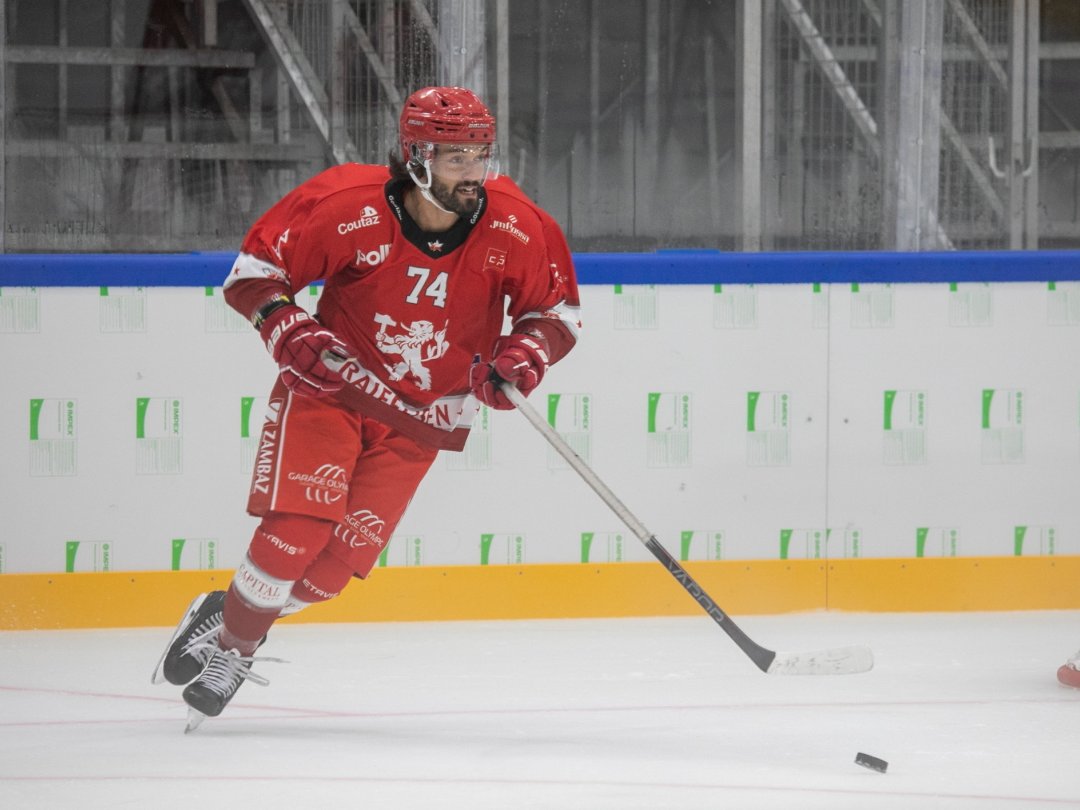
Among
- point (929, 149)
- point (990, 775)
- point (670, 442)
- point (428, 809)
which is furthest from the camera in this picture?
point (929, 149)

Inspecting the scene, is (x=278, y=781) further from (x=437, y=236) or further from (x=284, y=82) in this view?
(x=284, y=82)

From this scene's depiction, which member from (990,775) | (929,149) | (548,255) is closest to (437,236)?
(548,255)

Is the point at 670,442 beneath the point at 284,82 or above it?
beneath

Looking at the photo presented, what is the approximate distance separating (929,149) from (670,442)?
3.83 ft

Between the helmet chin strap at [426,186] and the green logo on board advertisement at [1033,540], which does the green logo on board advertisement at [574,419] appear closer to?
the green logo on board advertisement at [1033,540]

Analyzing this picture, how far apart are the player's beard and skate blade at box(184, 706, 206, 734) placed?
3.39 feet

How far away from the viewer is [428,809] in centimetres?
265

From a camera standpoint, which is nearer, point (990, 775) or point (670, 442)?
point (990, 775)

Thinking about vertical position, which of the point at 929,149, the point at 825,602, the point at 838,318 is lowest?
the point at 825,602

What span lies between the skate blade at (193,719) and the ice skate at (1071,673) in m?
1.79

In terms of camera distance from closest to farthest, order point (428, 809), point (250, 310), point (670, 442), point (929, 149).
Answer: point (428, 809)
point (250, 310)
point (670, 442)
point (929, 149)

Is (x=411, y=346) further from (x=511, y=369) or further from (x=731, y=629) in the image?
(x=731, y=629)

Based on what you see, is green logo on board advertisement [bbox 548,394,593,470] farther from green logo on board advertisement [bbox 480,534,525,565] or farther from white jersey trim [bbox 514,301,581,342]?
white jersey trim [bbox 514,301,581,342]

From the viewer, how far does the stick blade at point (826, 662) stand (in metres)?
3.14
